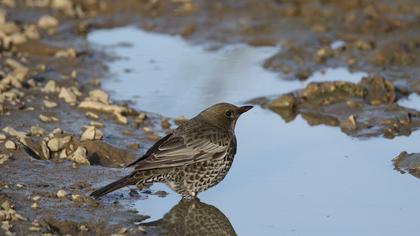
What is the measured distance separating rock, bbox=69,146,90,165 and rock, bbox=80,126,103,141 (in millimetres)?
370

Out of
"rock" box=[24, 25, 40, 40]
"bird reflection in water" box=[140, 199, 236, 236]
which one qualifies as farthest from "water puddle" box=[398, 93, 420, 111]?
"rock" box=[24, 25, 40, 40]

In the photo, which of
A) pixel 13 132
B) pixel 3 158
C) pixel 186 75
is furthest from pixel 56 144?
pixel 186 75

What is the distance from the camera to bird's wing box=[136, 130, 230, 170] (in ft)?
25.8

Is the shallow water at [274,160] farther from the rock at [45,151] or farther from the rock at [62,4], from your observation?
the rock at [62,4]

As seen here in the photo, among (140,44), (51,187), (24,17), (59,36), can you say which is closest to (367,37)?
(140,44)

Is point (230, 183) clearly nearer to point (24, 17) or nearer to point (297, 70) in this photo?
point (297, 70)

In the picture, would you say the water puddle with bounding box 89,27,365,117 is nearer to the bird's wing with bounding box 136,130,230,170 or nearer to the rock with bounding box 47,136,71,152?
the rock with bounding box 47,136,71,152

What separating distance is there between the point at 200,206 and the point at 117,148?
1.56 m

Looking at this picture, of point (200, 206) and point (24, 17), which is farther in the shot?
point (24, 17)

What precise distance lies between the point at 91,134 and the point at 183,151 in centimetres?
136

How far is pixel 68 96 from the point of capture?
10.5 m

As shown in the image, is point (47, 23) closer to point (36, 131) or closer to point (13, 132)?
point (36, 131)

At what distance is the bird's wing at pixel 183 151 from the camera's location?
7.86 metres

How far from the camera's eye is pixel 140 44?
45.5ft
